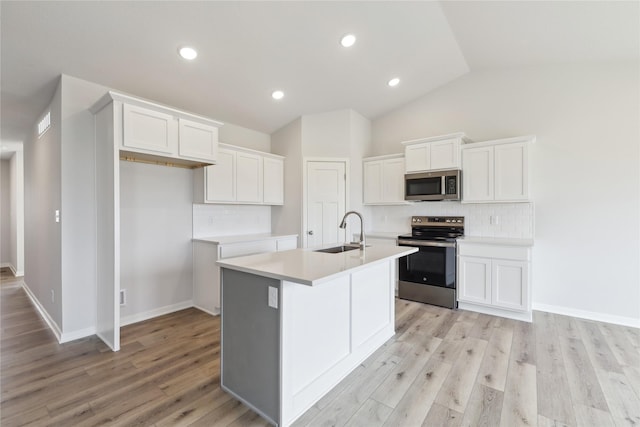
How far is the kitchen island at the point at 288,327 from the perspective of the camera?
1.73 metres

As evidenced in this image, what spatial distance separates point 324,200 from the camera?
15.1 ft

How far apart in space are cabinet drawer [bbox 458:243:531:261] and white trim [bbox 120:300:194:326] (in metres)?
3.57

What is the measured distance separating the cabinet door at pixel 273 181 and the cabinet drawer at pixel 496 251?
2.67m

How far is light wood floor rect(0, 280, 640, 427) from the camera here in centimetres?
184

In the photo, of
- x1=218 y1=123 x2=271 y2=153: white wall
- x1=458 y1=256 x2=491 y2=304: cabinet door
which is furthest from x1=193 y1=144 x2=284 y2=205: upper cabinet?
x1=458 y1=256 x2=491 y2=304: cabinet door

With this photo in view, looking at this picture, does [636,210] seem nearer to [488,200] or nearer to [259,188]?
[488,200]

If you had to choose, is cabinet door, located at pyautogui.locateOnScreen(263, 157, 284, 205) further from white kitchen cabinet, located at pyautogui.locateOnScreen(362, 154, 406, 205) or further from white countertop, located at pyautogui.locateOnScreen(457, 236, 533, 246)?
white countertop, located at pyautogui.locateOnScreen(457, 236, 533, 246)

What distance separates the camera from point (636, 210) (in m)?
3.25

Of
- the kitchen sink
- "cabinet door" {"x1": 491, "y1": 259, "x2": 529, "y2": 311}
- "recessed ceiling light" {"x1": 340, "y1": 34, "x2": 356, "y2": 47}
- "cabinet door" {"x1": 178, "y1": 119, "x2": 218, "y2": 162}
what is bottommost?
"cabinet door" {"x1": 491, "y1": 259, "x2": 529, "y2": 311}

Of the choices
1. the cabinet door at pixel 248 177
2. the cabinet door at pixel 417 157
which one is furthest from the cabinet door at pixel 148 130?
the cabinet door at pixel 417 157

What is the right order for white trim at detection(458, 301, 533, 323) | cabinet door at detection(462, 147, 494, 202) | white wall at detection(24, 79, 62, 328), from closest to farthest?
white wall at detection(24, 79, 62, 328), white trim at detection(458, 301, 533, 323), cabinet door at detection(462, 147, 494, 202)

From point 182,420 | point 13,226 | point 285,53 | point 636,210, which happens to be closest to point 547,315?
point 636,210

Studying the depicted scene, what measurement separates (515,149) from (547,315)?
2.05 meters

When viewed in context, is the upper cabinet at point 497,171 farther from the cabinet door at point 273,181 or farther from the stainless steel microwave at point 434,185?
the cabinet door at point 273,181
